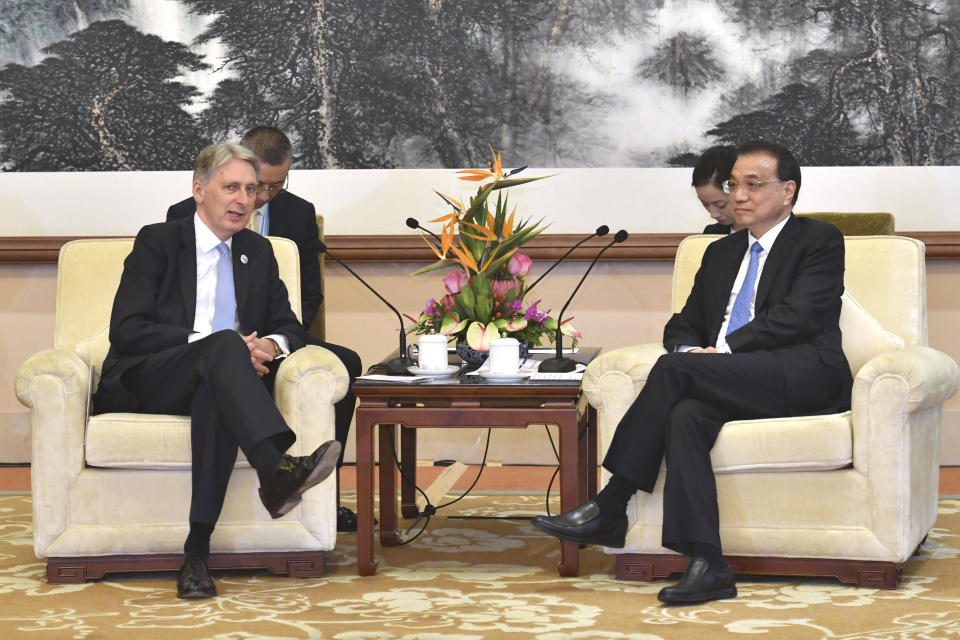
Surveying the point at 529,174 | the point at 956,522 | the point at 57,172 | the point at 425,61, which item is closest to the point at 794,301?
the point at 956,522

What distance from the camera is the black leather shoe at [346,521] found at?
4246 mm

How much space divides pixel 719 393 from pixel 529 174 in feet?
6.74

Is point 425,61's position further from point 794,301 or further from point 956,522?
point 956,522

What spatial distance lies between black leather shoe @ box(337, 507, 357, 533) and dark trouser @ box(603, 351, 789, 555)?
3.80 feet

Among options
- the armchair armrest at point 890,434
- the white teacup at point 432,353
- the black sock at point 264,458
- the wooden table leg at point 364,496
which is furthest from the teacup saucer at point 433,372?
the armchair armrest at point 890,434

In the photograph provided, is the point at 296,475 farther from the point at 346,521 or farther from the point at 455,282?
the point at 346,521

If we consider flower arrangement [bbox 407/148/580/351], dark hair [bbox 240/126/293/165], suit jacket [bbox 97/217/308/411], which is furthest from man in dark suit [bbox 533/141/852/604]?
dark hair [bbox 240/126/293/165]

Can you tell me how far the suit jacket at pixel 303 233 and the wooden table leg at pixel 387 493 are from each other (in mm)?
732

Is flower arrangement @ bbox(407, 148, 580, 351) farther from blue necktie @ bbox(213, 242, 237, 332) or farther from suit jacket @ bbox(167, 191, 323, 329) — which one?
suit jacket @ bbox(167, 191, 323, 329)

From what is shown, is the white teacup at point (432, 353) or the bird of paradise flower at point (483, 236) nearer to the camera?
the white teacup at point (432, 353)

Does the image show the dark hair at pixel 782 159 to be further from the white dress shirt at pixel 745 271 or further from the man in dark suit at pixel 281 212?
the man in dark suit at pixel 281 212

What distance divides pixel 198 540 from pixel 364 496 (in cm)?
48

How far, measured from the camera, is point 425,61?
531 cm

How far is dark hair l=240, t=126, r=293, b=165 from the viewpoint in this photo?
460 centimetres
